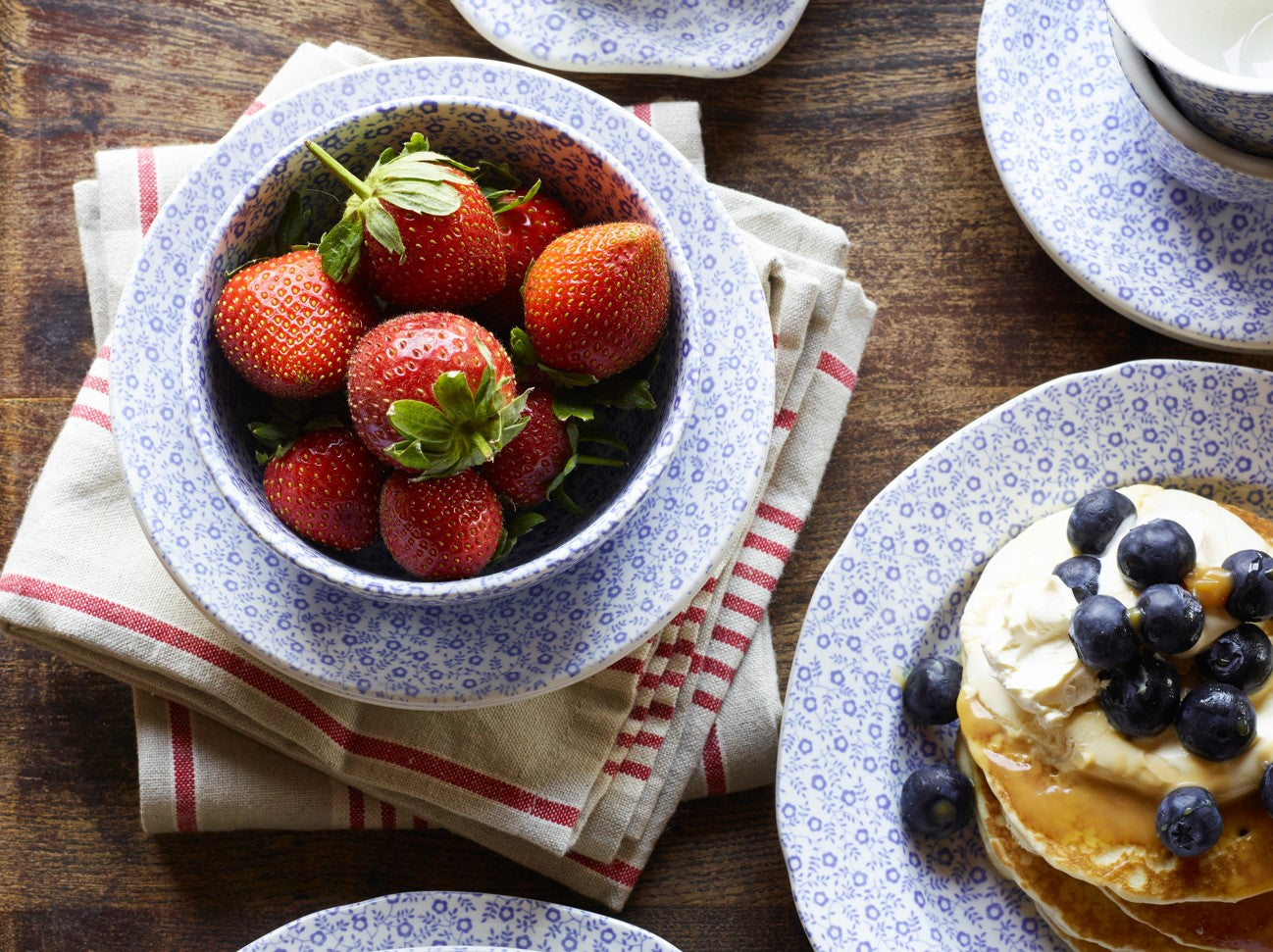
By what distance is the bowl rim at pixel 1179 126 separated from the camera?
1369mm

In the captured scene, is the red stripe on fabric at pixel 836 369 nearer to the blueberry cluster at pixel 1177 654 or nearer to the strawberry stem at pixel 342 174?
the blueberry cluster at pixel 1177 654

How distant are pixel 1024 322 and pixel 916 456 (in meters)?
0.23

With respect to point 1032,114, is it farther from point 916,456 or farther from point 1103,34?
point 916,456

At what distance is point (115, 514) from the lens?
143 centimetres

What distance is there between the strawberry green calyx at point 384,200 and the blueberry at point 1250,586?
89cm

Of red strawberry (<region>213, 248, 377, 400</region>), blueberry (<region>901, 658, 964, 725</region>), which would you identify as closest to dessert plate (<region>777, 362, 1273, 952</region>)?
blueberry (<region>901, 658, 964, 725</region>)

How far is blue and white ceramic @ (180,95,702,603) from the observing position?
1.05 meters

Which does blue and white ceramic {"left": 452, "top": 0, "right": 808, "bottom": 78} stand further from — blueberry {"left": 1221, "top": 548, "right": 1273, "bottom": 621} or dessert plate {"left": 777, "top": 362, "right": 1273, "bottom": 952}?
blueberry {"left": 1221, "top": 548, "right": 1273, "bottom": 621}

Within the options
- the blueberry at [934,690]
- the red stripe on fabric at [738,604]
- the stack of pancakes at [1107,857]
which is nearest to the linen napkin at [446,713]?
the red stripe on fabric at [738,604]

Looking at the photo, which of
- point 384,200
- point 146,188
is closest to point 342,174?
point 384,200

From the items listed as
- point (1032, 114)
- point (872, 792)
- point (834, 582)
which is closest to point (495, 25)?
point (1032, 114)

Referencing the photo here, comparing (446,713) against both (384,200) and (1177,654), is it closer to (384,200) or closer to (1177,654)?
(384,200)

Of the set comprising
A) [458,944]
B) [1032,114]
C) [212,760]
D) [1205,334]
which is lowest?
[458,944]

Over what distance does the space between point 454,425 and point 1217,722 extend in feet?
2.74
